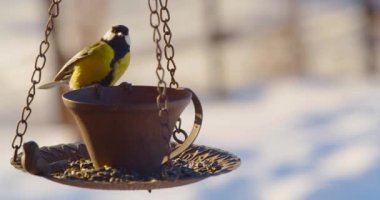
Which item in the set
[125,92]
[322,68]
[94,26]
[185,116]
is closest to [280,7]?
[322,68]

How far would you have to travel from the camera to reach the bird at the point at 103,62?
382 cm

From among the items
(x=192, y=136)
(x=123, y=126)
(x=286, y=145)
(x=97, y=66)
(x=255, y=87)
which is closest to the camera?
(x=123, y=126)

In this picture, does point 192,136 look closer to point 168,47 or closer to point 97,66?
point 168,47

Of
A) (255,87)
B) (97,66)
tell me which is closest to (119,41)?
(97,66)

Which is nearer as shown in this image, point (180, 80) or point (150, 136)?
point (150, 136)

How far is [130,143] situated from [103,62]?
28.3 inches

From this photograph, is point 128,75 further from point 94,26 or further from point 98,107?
point 98,107

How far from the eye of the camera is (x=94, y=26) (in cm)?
874

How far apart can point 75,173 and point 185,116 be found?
703 centimetres

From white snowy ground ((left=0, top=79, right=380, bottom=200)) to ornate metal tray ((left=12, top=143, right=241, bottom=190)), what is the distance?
12.4 feet

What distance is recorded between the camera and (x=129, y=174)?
3.20 m

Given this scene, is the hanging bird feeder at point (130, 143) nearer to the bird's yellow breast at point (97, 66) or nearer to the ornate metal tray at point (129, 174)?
the ornate metal tray at point (129, 174)

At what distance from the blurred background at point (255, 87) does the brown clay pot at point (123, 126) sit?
406 cm

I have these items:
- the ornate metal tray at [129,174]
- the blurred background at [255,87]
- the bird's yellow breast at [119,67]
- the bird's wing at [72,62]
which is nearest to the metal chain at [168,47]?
the ornate metal tray at [129,174]
